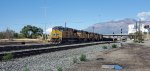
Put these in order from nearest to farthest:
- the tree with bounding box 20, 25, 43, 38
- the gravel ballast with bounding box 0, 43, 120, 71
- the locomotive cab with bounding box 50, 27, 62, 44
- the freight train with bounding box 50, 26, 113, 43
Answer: the gravel ballast with bounding box 0, 43, 120, 71
the locomotive cab with bounding box 50, 27, 62, 44
the freight train with bounding box 50, 26, 113, 43
the tree with bounding box 20, 25, 43, 38

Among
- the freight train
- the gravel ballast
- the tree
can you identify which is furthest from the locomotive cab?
the tree

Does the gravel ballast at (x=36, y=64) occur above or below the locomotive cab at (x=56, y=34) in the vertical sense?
below

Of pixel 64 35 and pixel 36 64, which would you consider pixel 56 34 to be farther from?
pixel 36 64

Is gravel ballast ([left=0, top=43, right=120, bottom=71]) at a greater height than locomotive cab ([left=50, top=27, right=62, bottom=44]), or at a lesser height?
lesser

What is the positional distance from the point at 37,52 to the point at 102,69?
1519 centimetres

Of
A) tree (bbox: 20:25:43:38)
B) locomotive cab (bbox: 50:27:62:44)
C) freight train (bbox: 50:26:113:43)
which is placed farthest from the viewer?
tree (bbox: 20:25:43:38)

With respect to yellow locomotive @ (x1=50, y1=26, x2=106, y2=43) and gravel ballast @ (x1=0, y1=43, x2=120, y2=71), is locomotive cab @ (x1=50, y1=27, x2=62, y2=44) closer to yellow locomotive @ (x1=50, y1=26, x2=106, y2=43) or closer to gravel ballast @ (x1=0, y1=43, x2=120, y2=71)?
yellow locomotive @ (x1=50, y1=26, x2=106, y2=43)

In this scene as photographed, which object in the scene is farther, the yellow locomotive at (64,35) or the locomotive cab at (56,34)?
the yellow locomotive at (64,35)

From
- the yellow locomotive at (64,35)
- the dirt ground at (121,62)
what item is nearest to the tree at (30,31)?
the yellow locomotive at (64,35)

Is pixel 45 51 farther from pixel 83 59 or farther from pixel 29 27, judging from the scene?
pixel 29 27

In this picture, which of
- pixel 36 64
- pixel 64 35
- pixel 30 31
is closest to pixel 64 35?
pixel 64 35

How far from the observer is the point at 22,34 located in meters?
137

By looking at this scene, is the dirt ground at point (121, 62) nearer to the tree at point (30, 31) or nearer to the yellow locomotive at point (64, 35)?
the yellow locomotive at point (64, 35)

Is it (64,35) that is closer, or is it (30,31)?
(64,35)
